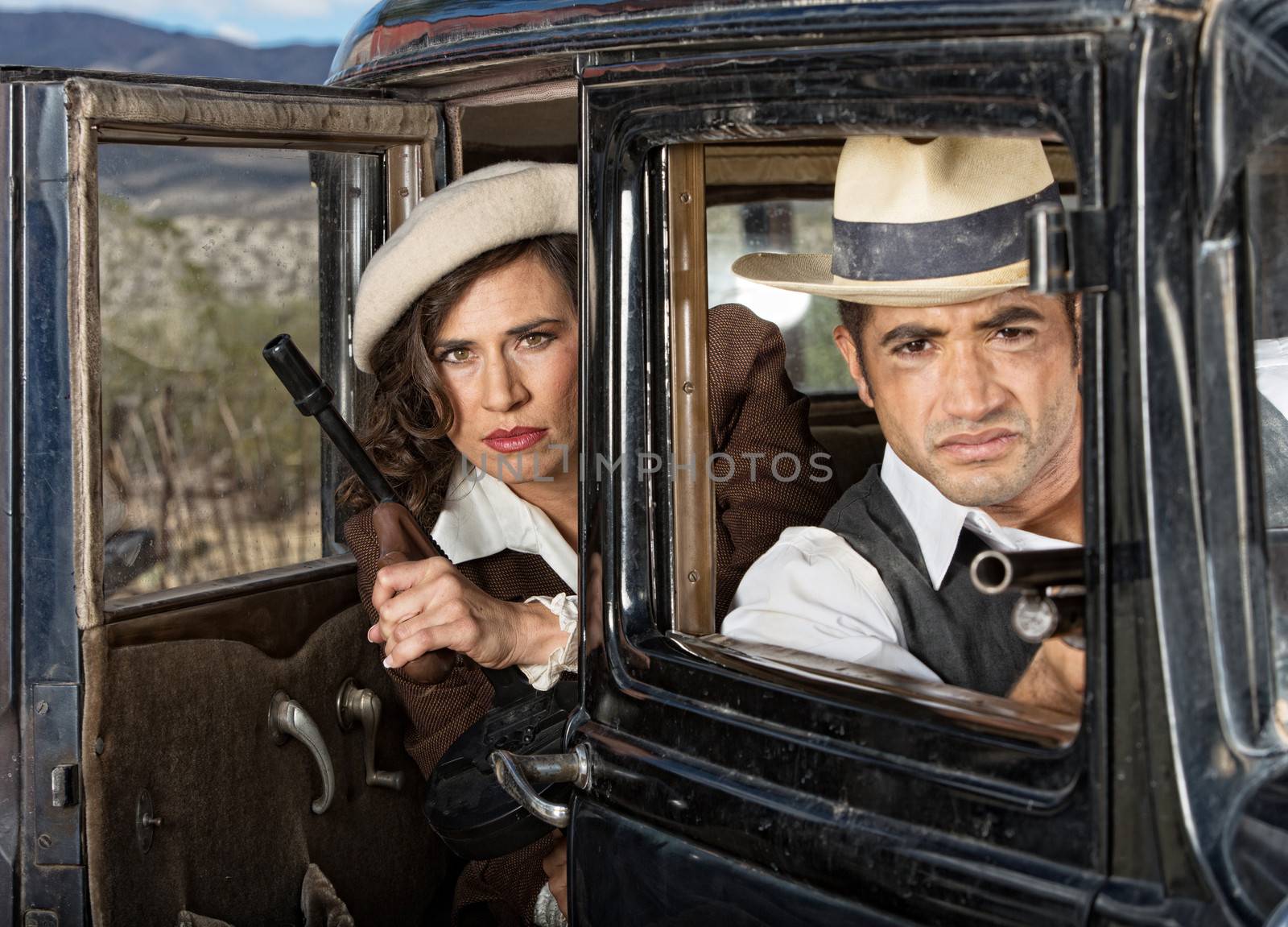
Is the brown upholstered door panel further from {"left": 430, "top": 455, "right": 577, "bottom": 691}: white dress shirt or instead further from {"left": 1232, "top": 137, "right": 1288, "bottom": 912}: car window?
{"left": 1232, "top": 137, "right": 1288, "bottom": 912}: car window

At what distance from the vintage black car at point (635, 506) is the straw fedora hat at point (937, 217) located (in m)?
0.17

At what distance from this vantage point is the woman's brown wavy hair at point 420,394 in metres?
2.38

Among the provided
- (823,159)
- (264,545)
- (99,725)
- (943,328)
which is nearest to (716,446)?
(943,328)

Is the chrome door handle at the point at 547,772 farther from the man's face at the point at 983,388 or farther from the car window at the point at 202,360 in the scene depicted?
the car window at the point at 202,360

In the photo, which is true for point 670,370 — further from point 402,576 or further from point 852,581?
point 402,576

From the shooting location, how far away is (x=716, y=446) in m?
2.17

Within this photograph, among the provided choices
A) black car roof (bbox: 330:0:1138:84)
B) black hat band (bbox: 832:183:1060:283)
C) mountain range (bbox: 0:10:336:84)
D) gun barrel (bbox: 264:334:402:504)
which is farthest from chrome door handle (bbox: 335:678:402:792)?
mountain range (bbox: 0:10:336:84)

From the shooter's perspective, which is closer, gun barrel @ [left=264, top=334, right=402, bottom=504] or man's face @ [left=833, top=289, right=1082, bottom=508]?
man's face @ [left=833, top=289, right=1082, bottom=508]

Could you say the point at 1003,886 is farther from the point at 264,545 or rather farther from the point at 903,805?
the point at 264,545

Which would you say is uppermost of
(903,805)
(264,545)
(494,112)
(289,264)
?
(494,112)

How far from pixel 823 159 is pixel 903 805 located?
3.05 meters

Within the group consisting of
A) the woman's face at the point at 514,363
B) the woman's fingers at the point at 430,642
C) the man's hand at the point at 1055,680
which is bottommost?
the woman's fingers at the point at 430,642

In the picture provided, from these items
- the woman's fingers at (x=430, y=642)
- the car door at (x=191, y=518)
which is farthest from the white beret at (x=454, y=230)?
the woman's fingers at (x=430, y=642)

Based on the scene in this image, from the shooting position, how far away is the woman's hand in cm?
204
